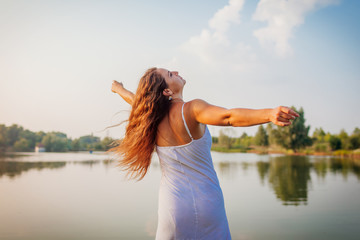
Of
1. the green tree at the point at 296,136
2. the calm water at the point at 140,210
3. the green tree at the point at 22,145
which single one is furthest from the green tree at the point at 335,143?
the green tree at the point at 22,145

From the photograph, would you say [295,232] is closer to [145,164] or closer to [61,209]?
[145,164]

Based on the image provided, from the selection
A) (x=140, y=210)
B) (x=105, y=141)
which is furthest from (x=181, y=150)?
(x=105, y=141)

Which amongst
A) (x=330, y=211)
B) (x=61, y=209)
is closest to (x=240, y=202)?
(x=330, y=211)

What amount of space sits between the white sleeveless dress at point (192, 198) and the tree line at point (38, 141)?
3981 centimetres

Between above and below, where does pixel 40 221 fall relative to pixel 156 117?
below

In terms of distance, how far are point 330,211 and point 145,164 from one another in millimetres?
6704

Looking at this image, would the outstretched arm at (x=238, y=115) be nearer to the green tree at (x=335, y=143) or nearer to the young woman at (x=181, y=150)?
the young woman at (x=181, y=150)

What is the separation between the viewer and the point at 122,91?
262cm

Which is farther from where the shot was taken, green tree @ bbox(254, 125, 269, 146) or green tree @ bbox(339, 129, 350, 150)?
green tree @ bbox(254, 125, 269, 146)

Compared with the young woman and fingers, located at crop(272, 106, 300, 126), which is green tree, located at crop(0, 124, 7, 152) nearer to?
the young woman

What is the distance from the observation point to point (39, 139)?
45875 mm

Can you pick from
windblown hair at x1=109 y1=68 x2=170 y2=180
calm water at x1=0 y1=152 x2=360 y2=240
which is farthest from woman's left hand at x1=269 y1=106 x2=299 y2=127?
calm water at x1=0 y1=152 x2=360 y2=240

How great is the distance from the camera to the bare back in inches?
57.6

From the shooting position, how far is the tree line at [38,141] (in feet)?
134
